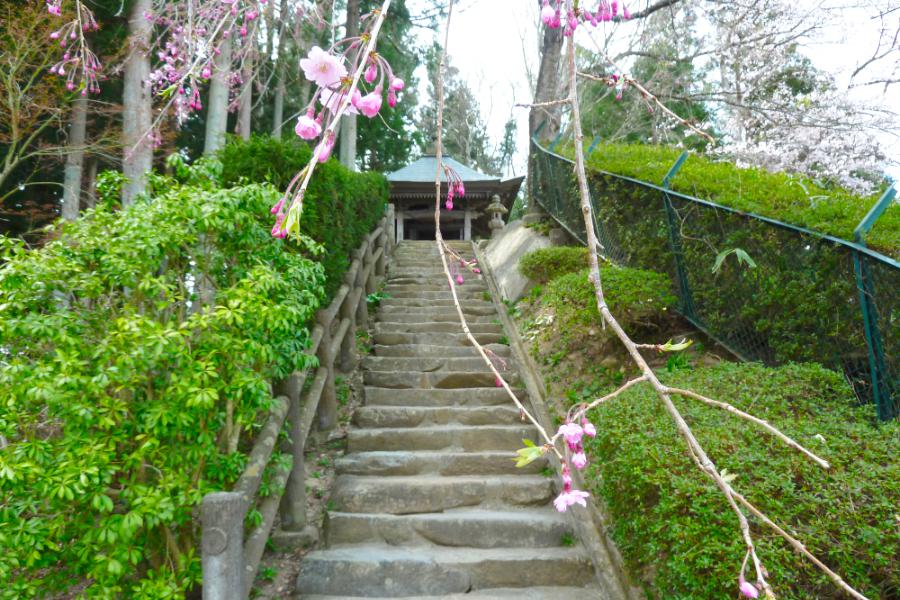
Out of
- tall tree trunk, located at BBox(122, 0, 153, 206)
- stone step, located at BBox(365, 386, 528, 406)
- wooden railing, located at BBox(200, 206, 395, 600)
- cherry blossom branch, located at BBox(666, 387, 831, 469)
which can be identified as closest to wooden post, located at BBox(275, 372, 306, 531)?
wooden railing, located at BBox(200, 206, 395, 600)

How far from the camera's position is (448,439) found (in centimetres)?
420

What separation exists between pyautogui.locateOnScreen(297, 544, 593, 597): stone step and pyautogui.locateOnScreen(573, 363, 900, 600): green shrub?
0.45 meters

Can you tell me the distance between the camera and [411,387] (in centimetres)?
500

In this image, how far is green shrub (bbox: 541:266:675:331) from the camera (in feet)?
14.0

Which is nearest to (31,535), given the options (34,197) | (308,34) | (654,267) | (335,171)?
(335,171)

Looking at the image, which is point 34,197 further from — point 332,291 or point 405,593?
point 405,593

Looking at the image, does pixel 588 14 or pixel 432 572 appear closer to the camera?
pixel 588 14

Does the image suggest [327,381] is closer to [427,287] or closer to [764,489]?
[764,489]

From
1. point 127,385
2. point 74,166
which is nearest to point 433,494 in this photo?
point 127,385

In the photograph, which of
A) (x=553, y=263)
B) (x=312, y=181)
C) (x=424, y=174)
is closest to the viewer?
(x=312, y=181)

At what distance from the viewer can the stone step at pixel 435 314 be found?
256 inches

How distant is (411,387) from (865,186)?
9.38 metres

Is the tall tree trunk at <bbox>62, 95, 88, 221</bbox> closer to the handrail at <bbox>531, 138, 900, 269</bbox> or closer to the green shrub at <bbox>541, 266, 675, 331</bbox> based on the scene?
the green shrub at <bbox>541, 266, 675, 331</bbox>

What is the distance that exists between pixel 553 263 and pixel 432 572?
377 cm
